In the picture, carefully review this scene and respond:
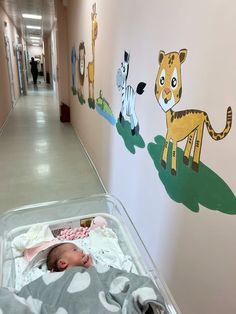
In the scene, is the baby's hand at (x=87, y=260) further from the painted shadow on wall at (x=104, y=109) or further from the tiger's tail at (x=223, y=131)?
the painted shadow on wall at (x=104, y=109)

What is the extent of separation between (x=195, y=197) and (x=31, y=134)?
4.26m

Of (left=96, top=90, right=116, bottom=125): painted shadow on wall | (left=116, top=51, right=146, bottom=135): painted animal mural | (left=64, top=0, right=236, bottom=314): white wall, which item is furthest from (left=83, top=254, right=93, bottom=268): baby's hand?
(left=96, top=90, right=116, bottom=125): painted shadow on wall

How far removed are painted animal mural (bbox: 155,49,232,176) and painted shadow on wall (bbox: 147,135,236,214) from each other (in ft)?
0.12

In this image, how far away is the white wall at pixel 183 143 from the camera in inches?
37.8

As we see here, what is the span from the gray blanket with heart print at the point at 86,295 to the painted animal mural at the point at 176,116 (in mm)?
593

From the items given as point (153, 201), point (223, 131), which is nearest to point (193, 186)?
point (223, 131)

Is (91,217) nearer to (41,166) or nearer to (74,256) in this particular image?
(74,256)

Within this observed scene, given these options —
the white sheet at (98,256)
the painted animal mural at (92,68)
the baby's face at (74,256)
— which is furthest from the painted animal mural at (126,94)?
the painted animal mural at (92,68)

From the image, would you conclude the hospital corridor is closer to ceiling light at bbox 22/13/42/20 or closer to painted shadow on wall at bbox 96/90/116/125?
painted shadow on wall at bbox 96/90/116/125

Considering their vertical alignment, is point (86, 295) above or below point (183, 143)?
below

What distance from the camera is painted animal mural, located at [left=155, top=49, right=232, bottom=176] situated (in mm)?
1100

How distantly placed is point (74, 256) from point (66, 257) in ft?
0.12

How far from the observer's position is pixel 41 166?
340 cm

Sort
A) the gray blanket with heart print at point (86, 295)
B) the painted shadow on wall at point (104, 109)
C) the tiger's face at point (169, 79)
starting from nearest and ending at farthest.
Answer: the gray blanket with heart print at point (86, 295) < the tiger's face at point (169, 79) < the painted shadow on wall at point (104, 109)
